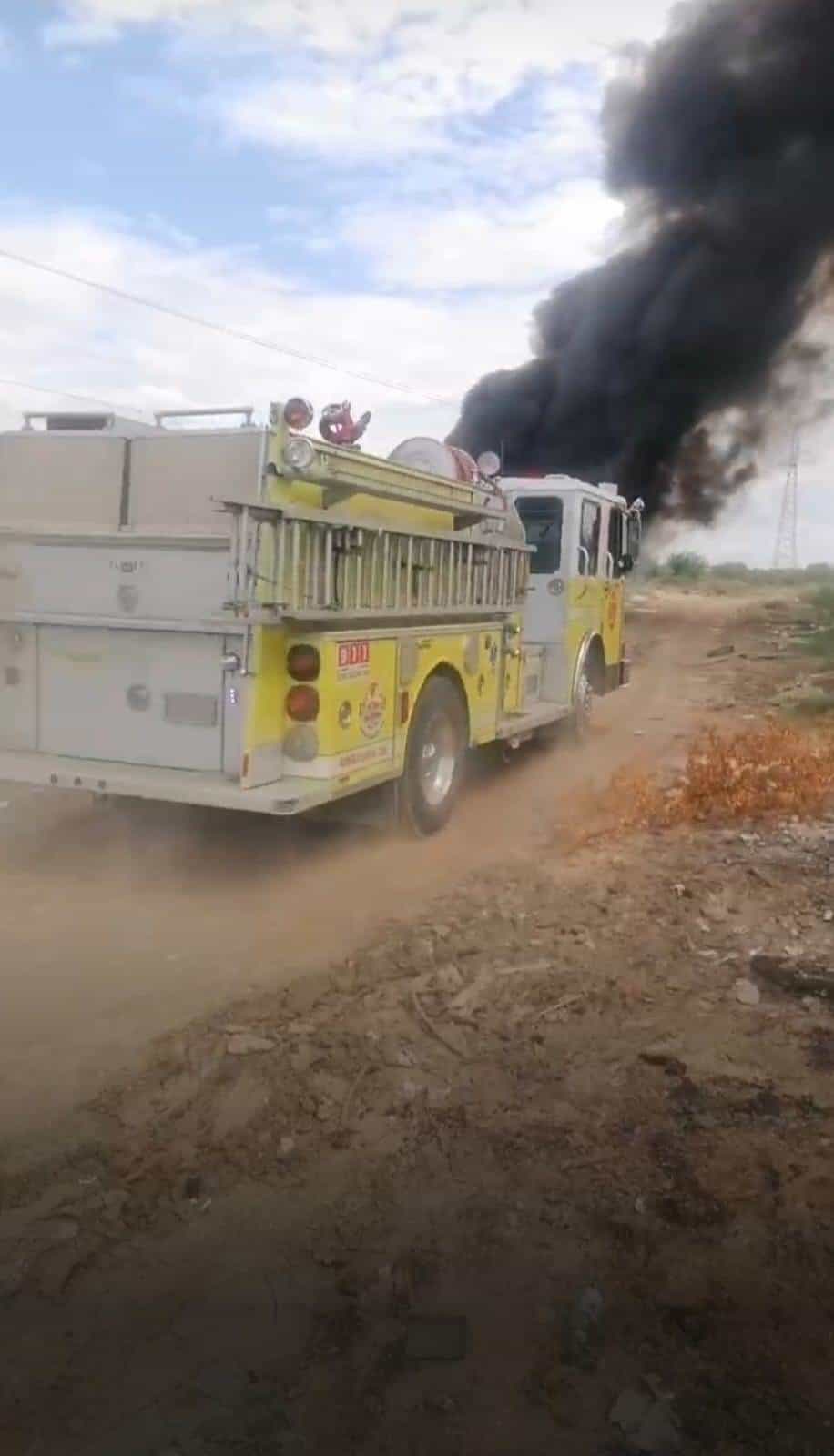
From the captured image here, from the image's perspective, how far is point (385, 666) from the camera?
653cm

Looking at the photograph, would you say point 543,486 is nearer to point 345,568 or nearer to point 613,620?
point 613,620

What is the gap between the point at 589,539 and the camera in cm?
1075

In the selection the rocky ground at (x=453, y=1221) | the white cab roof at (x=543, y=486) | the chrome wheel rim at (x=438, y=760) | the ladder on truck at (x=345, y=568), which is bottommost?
the rocky ground at (x=453, y=1221)

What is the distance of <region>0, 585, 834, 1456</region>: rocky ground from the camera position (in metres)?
2.56

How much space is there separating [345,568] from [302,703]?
71 cm

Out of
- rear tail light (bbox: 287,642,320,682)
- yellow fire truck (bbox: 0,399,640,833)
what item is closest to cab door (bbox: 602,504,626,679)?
yellow fire truck (bbox: 0,399,640,833)

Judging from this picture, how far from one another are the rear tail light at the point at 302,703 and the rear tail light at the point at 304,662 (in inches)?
2.0

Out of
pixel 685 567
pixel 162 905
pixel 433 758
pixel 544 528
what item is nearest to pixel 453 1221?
pixel 162 905

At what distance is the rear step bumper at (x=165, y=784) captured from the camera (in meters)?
5.67

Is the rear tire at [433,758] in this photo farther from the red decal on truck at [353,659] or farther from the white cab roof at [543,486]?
the white cab roof at [543,486]

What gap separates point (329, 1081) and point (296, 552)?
2.51 metres

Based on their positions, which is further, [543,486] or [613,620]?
[613,620]

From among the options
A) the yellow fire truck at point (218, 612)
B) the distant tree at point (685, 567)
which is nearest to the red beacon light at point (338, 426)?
the yellow fire truck at point (218, 612)

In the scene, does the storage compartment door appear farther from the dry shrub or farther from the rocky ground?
the dry shrub
